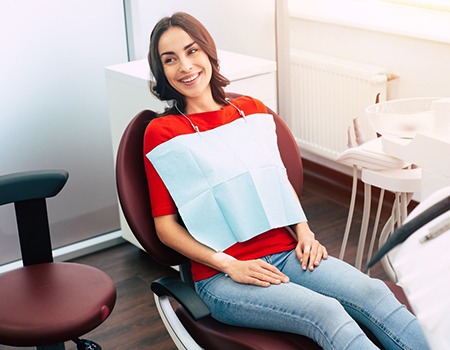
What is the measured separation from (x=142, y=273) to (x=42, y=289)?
1.01 m

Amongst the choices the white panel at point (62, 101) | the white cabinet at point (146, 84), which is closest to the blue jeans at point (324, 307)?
the white cabinet at point (146, 84)

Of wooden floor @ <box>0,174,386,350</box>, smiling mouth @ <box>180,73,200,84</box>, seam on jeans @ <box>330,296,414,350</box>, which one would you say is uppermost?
smiling mouth @ <box>180,73,200,84</box>

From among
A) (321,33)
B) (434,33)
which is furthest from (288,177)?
(321,33)

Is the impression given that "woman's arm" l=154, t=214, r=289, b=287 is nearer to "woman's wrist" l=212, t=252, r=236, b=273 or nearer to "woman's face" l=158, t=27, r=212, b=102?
"woman's wrist" l=212, t=252, r=236, b=273

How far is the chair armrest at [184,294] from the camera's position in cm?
166

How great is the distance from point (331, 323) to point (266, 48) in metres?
1.97

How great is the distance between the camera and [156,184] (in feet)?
6.01

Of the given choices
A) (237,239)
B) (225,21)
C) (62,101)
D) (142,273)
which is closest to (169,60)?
(237,239)

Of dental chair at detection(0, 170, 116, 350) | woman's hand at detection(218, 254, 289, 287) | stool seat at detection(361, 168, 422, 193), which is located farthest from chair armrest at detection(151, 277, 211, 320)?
stool seat at detection(361, 168, 422, 193)

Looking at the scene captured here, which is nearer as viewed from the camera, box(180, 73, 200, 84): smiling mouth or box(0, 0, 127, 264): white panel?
box(180, 73, 200, 84): smiling mouth

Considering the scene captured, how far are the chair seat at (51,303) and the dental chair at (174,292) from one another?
0.57 ft

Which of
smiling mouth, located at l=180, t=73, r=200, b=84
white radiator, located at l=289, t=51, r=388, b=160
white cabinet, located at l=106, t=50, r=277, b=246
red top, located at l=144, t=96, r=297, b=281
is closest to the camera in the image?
red top, located at l=144, t=96, r=297, b=281

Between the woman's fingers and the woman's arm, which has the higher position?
the woman's arm

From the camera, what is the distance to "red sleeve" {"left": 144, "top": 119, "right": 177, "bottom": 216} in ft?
5.99
